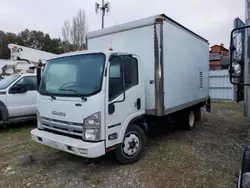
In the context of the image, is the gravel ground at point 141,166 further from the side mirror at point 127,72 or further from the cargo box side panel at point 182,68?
the side mirror at point 127,72

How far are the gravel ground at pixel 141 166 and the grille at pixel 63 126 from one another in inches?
32.1

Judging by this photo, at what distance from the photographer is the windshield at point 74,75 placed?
336 cm

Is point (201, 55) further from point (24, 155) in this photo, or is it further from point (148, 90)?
point (24, 155)

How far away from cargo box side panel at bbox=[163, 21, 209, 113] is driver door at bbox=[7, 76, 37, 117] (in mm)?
4701

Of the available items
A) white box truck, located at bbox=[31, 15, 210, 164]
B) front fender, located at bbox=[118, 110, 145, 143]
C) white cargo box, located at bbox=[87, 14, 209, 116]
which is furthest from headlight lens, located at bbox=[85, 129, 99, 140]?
white cargo box, located at bbox=[87, 14, 209, 116]

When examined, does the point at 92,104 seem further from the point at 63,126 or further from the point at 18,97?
the point at 18,97

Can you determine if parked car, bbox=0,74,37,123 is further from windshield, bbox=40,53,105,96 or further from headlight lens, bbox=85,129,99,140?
headlight lens, bbox=85,129,99,140

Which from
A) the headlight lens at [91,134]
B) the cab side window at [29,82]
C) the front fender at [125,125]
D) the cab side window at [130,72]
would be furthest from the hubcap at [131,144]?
the cab side window at [29,82]

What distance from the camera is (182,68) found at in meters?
5.16

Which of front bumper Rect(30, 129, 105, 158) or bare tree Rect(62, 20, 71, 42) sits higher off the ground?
bare tree Rect(62, 20, 71, 42)

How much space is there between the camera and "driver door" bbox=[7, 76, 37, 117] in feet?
20.9

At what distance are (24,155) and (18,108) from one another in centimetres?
243

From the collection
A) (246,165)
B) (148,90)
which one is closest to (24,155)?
(148,90)

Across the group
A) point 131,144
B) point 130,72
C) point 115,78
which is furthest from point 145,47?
point 131,144
